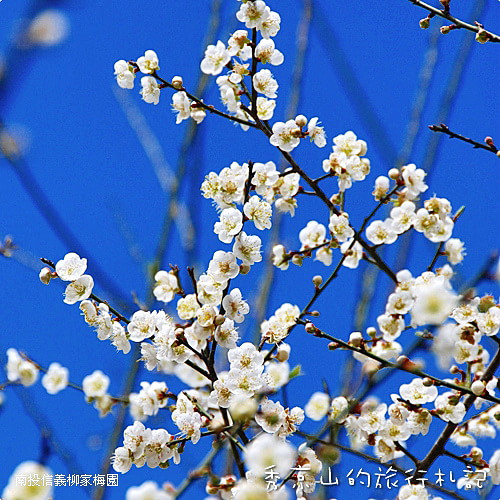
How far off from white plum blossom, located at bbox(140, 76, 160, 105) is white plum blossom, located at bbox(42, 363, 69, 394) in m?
0.95

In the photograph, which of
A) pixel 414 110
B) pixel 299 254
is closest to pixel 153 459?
Answer: pixel 299 254

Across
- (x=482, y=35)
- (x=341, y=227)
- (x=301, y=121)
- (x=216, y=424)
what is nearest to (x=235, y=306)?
(x=216, y=424)

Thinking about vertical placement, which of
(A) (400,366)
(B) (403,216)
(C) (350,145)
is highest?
(C) (350,145)

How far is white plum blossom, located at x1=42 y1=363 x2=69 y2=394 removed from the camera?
2.05 m

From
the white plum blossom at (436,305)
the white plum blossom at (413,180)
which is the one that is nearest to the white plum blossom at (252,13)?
the white plum blossom at (413,180)

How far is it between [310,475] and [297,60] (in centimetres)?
223

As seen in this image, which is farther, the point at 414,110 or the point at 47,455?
the point at 414,110

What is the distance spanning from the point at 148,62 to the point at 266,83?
401 millimetres

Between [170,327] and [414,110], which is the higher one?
[414,110]

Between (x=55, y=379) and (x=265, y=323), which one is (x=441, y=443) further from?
(x=55, y=379)

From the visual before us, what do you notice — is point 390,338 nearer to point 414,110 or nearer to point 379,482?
point 379,482

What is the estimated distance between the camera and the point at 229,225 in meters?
1.82

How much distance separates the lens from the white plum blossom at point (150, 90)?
2072 mm

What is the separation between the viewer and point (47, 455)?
0.96m
